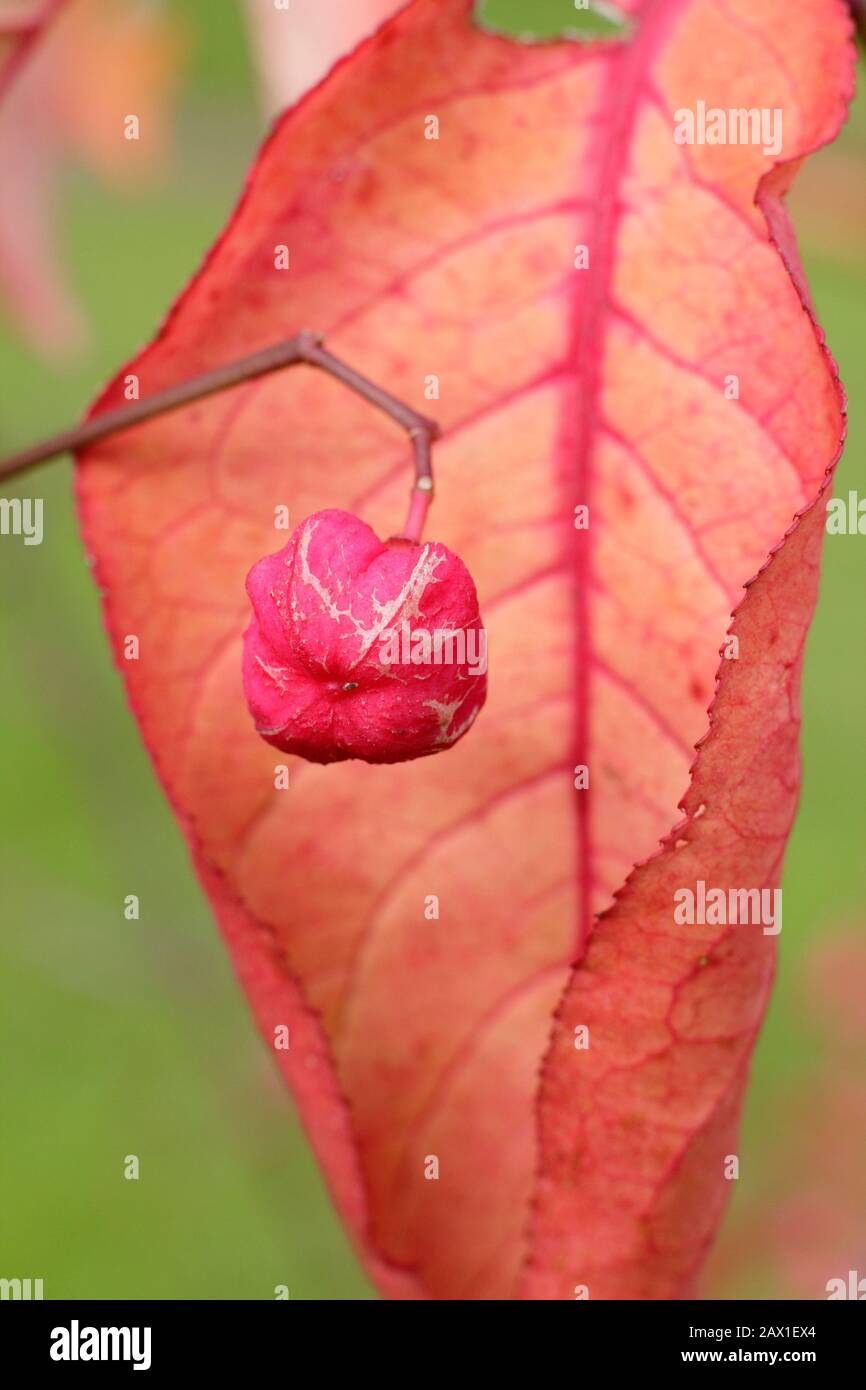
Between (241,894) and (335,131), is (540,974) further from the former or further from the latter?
(335,131)

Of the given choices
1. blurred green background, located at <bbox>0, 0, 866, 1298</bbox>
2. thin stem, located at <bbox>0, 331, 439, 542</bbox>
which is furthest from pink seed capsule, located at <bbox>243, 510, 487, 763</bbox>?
blurred green background, located at <bbox>0, 0, 866, 1298</bbox>

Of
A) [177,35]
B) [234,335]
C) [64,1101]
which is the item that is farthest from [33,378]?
[234,335]

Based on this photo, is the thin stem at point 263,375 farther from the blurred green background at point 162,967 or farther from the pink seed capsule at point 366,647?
the blurred green background at point 162,967

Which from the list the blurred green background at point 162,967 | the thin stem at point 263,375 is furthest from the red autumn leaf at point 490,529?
the blurred green background at point 162,967

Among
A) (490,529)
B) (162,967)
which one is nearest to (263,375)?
(490,529)

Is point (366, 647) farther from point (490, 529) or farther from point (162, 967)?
point (162, 967)

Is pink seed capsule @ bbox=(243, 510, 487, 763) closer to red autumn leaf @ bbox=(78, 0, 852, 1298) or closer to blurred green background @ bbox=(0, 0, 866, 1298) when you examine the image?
red autumn leaf @ bbox=(78, 0, 852, 1298)
